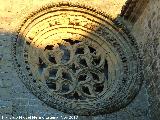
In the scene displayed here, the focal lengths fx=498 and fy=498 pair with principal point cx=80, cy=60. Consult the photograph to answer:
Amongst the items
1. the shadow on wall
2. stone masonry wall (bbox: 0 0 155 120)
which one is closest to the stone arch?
stone masonry wall (bbox: 0 0 155 120)

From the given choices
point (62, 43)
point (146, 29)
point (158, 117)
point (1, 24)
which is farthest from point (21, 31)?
point (158, 117)

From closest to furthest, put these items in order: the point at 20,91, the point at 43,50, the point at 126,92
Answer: the point at 20,91, the point at 126,92, the point at 43,50

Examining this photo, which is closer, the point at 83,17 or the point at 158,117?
the point at 158,117

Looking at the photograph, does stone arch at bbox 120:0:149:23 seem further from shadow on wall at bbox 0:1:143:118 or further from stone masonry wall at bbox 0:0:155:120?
shadow on wall at bbox 0:1:143:118

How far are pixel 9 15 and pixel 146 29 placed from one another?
218cm

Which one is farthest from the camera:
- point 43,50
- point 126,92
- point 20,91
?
point 43,50

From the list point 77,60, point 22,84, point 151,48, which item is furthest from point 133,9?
point 22,84

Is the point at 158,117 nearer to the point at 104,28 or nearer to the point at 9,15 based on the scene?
the point at 104,28

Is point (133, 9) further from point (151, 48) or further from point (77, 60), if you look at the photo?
point (77, 60)

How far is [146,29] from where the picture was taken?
312 inches

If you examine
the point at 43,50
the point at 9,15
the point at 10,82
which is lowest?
the point at 10,82

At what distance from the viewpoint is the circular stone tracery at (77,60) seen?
739 centimetres

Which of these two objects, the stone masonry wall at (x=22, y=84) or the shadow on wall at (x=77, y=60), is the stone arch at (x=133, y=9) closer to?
the stone masonry wall at (x=22, y=84)

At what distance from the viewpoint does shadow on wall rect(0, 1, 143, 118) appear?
7383mm
